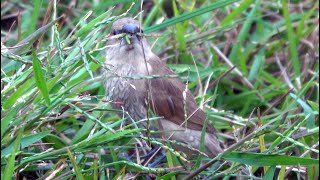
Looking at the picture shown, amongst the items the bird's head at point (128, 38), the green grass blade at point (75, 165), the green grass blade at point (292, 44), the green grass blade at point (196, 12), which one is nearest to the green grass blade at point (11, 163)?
the green grass blade at point (75, 165)

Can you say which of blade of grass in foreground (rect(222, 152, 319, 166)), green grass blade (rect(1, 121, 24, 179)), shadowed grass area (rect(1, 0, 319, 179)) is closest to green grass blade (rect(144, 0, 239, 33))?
shadowed grass area (rect(1, 0, 319, 179))

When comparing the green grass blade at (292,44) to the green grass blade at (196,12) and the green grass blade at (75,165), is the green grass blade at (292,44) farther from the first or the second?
the green grass blade at (75,165)

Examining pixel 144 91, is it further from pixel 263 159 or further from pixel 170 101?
pixel 263 159

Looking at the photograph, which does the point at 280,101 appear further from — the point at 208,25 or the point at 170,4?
the point at 170,4

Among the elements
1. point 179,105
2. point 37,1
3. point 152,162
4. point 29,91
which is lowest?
point 152,162

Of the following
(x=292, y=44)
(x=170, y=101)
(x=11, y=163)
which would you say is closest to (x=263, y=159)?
(x=170, y=101)

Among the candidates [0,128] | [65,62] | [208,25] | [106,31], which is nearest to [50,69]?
[65,62]
